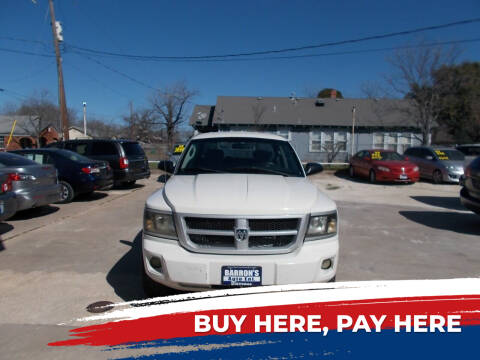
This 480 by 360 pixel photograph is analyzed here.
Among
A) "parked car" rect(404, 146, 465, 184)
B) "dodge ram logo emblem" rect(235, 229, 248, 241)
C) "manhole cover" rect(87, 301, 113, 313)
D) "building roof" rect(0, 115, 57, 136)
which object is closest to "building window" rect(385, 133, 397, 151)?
"parked car" rect(404, 146, 465, 184)

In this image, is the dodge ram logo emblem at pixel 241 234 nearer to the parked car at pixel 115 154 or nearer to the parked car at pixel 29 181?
the parked car at pixel 29 181

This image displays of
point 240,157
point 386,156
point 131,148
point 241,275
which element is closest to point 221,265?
point 241,275

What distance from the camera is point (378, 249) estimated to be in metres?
5.51

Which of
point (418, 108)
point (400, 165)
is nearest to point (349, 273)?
point (400, 165)

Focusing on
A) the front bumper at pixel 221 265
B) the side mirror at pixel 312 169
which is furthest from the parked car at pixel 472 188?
the front bumper at pixel 221 265

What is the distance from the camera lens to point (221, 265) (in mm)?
2885

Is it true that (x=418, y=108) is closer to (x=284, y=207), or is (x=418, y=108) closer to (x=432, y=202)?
(x=432, y=202)

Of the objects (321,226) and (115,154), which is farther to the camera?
(115,154)

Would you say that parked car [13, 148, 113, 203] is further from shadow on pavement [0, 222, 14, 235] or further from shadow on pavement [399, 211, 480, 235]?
shadow on pavement [399, 211, 480, 235]

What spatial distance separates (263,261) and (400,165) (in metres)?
12.5

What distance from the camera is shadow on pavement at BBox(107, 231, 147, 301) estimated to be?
3.72 metres

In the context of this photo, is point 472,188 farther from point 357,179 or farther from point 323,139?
point 323,139

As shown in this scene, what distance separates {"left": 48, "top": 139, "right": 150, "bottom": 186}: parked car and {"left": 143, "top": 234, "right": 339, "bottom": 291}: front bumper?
895 centimetres

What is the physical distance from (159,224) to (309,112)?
2633cm
